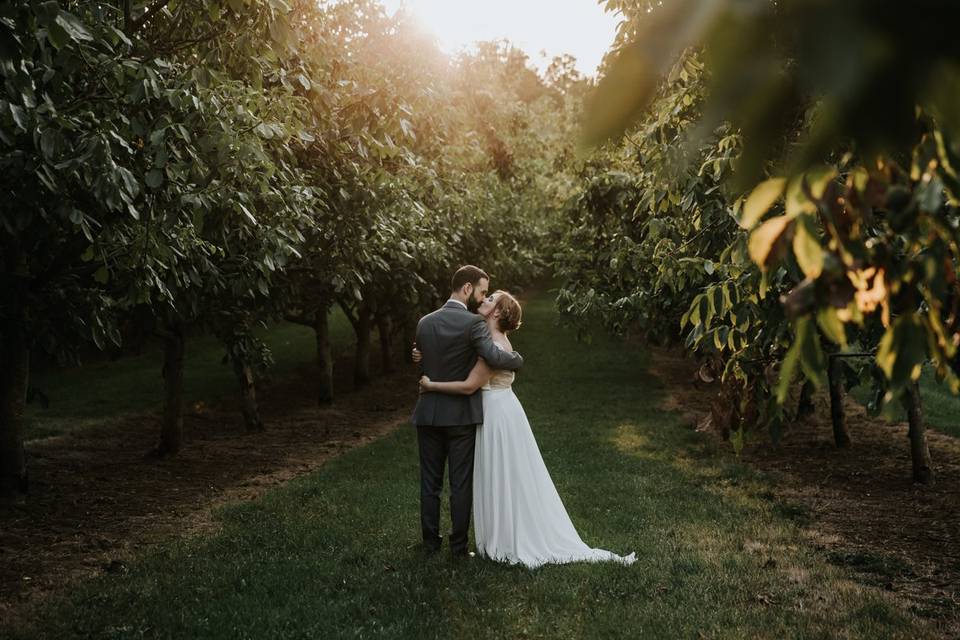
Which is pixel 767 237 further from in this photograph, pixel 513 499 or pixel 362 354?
pixel 362 354

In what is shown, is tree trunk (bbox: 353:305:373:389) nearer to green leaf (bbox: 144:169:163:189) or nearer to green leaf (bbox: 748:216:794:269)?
green leaf (bbox: 144:169:163:189)

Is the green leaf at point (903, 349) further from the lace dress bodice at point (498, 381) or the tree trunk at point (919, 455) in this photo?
the tree trunk at point (919, 455)

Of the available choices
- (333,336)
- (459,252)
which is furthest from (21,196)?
(333,336)

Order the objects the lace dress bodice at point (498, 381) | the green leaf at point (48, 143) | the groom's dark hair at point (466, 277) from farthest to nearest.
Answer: the lace dress bodice at point (498, 381) < the groom's dark hair at point (466, 277) < the green leaf at point (48, 143)

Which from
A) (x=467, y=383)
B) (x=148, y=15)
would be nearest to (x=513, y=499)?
(x=467, y=383)

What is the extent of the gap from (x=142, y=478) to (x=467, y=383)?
777 centimetres

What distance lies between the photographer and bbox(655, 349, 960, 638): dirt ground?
762 cm

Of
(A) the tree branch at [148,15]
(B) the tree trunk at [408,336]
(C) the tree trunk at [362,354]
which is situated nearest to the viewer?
(A) the tree branch at [148,15]

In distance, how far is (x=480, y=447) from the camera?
27.0 feet

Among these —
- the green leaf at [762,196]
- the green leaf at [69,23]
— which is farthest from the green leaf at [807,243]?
the green leaf at [69,23]

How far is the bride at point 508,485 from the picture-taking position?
802 centimetres

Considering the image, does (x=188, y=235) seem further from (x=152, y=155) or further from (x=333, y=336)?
(x=333, y=336)

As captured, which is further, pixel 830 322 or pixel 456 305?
pixel 456 305

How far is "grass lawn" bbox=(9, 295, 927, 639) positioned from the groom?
1.35ft
